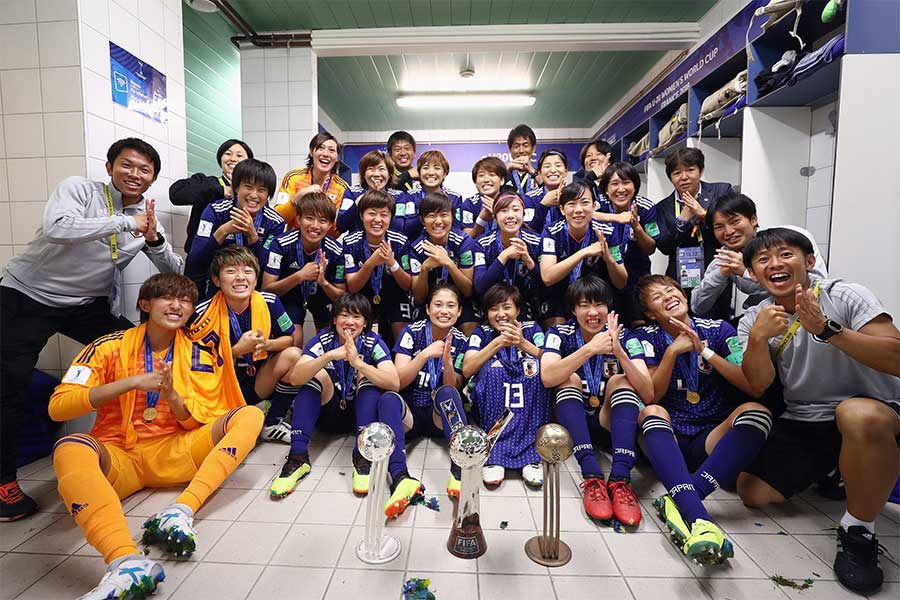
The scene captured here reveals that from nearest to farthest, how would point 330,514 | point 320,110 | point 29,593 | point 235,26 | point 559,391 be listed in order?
point 29,593, point 330,514, point 559,391, point 235,26, point 320,110

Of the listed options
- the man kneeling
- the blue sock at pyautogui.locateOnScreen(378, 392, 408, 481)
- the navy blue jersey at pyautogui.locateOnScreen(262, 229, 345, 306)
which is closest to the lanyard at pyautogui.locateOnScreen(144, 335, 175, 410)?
the man kneeling

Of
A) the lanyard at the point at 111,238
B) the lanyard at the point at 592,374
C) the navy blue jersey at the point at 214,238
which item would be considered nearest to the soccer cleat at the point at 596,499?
the lanyard at the point at 592,374

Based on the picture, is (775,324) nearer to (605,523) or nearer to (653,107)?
(605,523)

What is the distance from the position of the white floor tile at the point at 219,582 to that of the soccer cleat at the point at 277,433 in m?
1.05

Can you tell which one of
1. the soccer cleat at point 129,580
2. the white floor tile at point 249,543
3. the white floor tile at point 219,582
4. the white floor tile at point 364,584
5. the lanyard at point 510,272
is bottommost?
the white floor tile at point 249,543

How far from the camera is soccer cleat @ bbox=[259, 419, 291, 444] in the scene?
254 centimetres

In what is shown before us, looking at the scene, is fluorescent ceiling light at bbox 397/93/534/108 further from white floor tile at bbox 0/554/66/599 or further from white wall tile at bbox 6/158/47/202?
white floor tile at bbox 0/554/66/599

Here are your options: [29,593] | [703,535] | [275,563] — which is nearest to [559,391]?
[703,535]

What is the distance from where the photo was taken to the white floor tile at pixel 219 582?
1363mm

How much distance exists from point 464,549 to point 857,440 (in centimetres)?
144

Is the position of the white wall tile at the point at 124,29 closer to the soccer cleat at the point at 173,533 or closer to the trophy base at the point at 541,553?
the soccer cleat at the point at 173,533

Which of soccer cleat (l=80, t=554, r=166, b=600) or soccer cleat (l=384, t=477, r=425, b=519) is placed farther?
soccer cleat (l=384, t=477, r=425, b=519)

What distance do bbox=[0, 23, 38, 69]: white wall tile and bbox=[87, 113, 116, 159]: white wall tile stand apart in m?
0.38

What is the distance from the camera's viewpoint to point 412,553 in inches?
61.5
